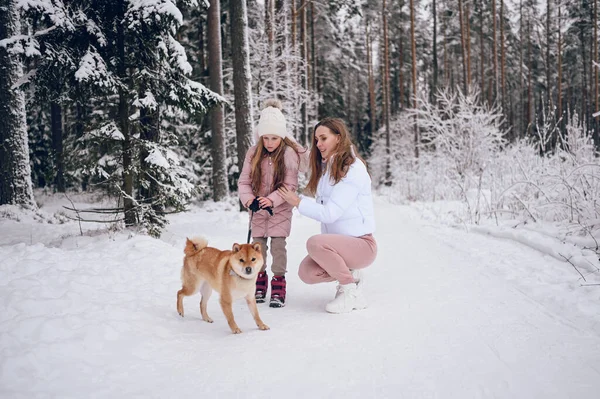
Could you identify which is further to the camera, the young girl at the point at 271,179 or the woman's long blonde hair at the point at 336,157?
the young girl at the point at 271,179

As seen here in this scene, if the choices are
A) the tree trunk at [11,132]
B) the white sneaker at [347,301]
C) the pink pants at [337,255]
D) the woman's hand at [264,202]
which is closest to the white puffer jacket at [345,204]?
the pink pants at [337,255]

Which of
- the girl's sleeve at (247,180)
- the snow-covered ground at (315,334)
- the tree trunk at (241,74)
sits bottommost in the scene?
the snow-covered ground at (315,334)

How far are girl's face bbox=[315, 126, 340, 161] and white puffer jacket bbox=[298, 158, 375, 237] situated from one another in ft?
0.77

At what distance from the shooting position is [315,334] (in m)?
3.12

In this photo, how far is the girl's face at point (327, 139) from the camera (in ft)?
12.6

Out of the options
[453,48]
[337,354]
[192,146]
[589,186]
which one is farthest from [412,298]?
[453,48]

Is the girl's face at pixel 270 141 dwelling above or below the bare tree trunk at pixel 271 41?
below

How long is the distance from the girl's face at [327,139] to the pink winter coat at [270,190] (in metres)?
0.51

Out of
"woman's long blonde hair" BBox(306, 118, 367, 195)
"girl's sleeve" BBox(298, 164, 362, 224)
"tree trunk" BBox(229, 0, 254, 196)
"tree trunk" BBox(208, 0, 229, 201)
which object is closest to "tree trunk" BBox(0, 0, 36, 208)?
"tree trunk" BBox(208, 0, 229, 201)

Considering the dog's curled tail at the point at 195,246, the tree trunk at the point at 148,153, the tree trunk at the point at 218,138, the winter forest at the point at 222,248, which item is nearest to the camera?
the winter forest at the point at 222,248

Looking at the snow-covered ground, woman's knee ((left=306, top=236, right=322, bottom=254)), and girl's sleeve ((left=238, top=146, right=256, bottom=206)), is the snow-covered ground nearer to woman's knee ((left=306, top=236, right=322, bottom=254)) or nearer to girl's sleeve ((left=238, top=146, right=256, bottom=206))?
woman's knee ((left=306, top=236, right=322, bottom=254))

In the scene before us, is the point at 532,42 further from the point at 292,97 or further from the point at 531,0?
the point at 292,97

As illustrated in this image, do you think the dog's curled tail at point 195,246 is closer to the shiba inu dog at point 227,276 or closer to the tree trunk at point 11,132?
the shiba inu dog at point 227,276

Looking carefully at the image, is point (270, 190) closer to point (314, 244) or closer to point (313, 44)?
point (314, 244)
